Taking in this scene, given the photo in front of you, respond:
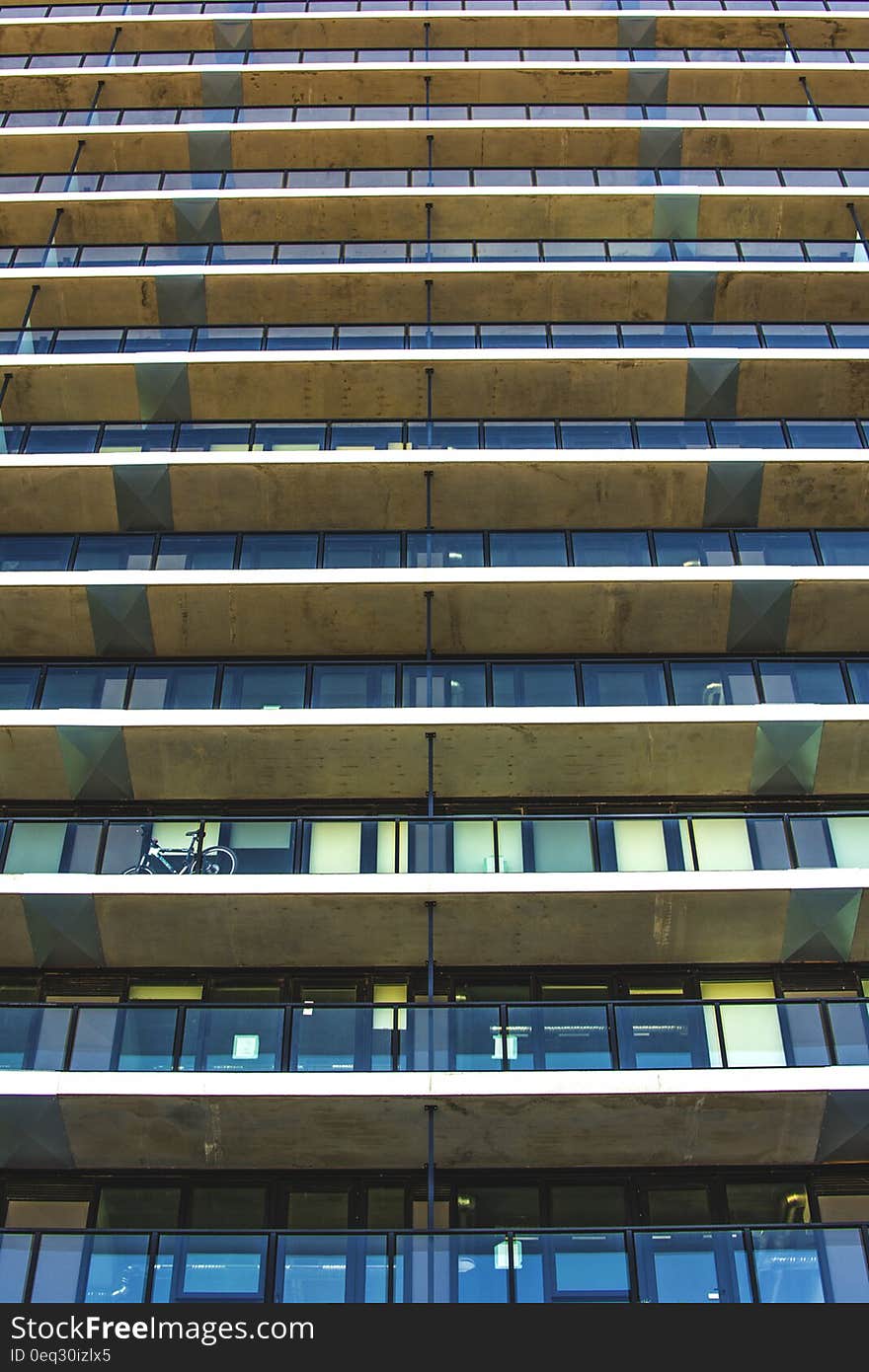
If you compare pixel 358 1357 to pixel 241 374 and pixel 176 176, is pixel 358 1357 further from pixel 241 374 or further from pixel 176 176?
pixel 176 176

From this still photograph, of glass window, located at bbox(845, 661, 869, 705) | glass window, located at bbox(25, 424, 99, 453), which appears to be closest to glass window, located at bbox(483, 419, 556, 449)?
glass window, located at bbox(845, 661, 869, 705)

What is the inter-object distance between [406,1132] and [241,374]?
1355 centimetres

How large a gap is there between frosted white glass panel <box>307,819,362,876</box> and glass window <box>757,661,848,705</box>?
624cm

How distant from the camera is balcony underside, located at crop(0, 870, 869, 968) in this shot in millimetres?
14711

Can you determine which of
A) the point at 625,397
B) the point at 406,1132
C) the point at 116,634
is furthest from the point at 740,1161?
the point at 625,397

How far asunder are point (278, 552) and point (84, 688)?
12.0 feet

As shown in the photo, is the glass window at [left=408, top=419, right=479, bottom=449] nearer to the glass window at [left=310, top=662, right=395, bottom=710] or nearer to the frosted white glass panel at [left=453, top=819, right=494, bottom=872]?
the glass window at [left=310, top=662, right=395, bottom=710]

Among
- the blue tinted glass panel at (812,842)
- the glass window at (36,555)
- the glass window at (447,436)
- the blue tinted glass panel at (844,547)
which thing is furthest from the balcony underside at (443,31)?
the blue tinted glass panel at (812,842)

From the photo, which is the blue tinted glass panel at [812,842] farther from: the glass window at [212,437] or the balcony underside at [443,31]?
the balcony underside at [443,31]

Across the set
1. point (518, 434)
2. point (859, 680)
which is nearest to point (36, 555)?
point (518, 434)

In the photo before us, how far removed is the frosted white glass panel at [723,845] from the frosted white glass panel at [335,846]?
4595 millimetres

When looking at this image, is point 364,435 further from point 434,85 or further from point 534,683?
point 434,85

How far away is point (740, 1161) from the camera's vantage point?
45.8 feet

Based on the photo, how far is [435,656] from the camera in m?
18.9
